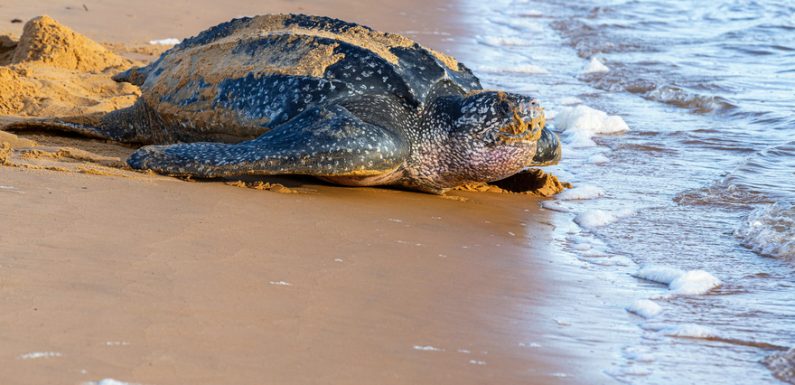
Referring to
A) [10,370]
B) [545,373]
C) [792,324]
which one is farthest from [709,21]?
[10,370]

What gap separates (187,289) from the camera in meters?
2.64

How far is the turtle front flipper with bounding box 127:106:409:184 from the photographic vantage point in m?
3.97

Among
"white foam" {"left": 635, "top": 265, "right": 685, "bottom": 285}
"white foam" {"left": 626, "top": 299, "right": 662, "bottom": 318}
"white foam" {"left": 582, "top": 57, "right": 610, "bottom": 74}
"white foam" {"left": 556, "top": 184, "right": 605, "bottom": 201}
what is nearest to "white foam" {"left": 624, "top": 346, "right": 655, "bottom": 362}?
"white foam" {"left": 626, "top": 299, "right": 662, "bottom": 318}

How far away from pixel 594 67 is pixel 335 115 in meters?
4.99

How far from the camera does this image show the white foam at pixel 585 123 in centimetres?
623

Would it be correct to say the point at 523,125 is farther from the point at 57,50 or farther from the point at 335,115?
the point at 57,50

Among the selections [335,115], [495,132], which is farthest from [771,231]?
[335,115]

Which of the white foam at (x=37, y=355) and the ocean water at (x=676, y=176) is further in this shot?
the ocean water at (x=676, y=176)

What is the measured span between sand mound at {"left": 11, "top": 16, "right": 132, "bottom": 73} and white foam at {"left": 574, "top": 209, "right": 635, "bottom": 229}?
3755 mm

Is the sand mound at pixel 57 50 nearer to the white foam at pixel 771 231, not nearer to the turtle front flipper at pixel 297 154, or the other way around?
the turtle front flipper at pixel 297 154

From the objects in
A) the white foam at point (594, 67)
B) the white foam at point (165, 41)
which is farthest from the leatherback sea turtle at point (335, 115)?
the white foam at point (594, 67)

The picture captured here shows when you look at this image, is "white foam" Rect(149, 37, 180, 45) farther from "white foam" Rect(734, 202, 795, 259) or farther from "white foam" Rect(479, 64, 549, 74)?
"white foam" Rect(734, 202, 795, 259)

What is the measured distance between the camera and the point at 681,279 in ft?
11.1

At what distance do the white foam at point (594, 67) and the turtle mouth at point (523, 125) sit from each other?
439 cm
